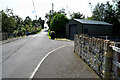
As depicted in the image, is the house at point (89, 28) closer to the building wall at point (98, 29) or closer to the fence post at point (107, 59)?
the building wall at point (98, 29)

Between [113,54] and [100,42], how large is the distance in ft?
2.91

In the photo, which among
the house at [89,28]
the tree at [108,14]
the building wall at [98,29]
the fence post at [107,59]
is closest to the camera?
the fence post at [107,59]

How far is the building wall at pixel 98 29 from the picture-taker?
23.2m

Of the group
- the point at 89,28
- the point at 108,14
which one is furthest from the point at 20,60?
the point at 108,14

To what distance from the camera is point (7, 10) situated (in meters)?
47.8

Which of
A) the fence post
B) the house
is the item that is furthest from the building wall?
the fence post

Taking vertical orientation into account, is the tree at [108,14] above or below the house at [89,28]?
above

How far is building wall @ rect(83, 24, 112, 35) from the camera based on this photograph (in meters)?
23.2

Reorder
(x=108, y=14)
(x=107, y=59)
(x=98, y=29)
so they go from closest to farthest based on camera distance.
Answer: (x=107, y=59) < (x=98, y=29) < (x=108, y=14)

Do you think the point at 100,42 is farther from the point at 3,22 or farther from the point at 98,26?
the point at 3,22

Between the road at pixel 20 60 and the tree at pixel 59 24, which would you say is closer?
the road at pixel 20 60

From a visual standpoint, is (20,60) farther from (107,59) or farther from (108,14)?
(108,14)

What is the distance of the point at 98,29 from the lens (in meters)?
24.2

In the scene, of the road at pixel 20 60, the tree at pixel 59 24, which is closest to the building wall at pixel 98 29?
the tree at pixel 59 24
